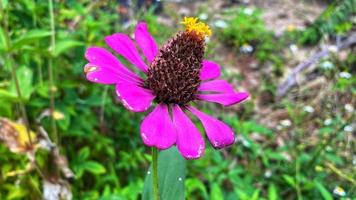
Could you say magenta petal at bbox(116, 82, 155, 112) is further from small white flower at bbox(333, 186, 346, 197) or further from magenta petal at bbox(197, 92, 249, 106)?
small white flower at bbox(333, 186, 346, 197)

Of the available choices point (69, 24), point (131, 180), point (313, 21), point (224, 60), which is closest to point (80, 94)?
point (69, 24)

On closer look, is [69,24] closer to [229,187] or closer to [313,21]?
[229,187]

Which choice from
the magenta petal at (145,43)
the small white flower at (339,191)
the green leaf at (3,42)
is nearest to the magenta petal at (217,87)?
the magenta petal at (145,43)

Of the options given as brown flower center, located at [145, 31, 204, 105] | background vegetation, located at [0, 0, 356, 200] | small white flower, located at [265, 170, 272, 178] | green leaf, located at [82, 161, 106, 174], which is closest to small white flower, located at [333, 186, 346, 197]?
background vegetation, located at [0, 0, 356, 200]

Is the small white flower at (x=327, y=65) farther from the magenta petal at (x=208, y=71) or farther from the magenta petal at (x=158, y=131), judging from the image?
the magenta petal at (x=158, y=131)

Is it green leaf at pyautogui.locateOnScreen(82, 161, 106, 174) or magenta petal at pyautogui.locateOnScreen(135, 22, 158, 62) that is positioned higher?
magenta petal at pyautogui.locateOnScreen(135, 22, 158, 62)

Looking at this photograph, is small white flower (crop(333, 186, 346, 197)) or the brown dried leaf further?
small white flower (crop(333, 186, 346, 197))

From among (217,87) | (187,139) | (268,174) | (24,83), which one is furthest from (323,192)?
(24,83)

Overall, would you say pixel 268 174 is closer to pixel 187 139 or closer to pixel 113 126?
pixel 113 126
